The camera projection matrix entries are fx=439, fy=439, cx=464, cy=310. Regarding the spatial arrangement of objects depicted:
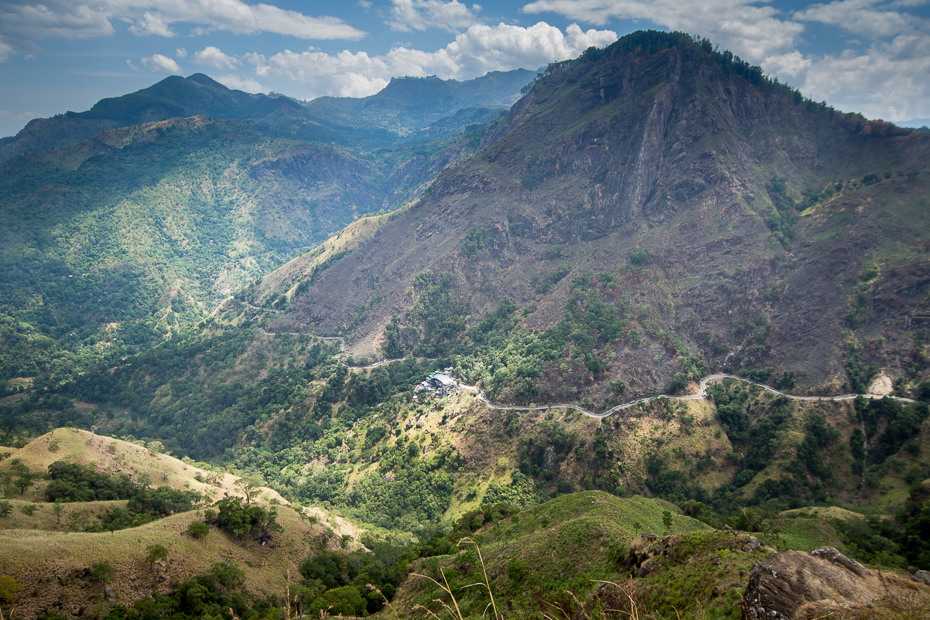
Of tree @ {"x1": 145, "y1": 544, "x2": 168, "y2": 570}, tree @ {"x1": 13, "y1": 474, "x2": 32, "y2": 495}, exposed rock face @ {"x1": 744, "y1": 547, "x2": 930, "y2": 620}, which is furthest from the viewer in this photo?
tree @ {"x1": 13, "y1": 474, "x2": 32, "y2": 495}

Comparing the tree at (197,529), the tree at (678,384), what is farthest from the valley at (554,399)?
the tree at (678,384)

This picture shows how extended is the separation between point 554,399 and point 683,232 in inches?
2979

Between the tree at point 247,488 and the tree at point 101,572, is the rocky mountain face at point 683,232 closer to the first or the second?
the tree at point 247,488

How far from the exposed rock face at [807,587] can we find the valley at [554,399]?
0.21 metres

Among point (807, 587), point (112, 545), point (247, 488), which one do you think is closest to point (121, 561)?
point (112, 545)

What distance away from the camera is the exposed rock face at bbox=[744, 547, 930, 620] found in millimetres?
19547

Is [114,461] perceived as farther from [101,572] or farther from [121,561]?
[101,572]

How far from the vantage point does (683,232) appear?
143 m

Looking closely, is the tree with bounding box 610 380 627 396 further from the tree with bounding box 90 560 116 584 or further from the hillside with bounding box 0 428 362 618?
the tree with bounding box 90 560 116 584

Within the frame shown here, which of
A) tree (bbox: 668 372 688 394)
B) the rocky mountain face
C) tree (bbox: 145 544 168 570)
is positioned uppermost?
the rocky mountain face

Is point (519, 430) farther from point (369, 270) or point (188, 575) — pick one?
point (369, 270)

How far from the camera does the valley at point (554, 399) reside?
1763 inches

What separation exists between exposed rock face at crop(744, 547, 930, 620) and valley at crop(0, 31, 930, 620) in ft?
0.70

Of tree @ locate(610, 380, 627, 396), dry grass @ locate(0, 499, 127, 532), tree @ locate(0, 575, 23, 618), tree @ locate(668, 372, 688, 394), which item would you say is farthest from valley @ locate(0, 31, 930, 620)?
tree @ locate(610, 380, 627, 396)
